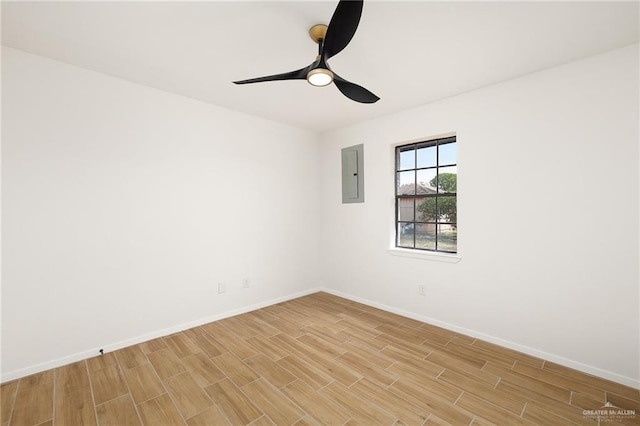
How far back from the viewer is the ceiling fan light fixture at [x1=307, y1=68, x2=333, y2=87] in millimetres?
1857

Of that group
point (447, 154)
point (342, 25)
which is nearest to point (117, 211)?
point (342, 25)

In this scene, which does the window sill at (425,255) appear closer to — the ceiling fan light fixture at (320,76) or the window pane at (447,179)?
the window pane at (447,179)

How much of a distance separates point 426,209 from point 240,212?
2.39 metres

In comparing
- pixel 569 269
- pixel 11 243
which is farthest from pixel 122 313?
pixel 569 269

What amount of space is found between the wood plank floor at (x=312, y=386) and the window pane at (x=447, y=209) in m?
1.29

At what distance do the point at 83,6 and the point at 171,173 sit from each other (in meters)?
1.57

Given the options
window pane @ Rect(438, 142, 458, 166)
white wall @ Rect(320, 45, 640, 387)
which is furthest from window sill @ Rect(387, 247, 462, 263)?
window pane @ Rect(438, 142, 458, 166)

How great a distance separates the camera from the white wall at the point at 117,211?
228 cm

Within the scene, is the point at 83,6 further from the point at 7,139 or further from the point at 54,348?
the point at 54,348

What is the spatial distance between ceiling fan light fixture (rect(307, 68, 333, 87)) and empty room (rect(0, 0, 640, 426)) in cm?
2

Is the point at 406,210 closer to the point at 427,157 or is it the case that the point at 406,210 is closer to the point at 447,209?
the point at 447,209

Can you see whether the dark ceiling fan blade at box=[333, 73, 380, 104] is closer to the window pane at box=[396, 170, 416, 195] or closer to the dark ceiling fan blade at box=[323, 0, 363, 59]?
the dark ceiling fan blade at box=[323, 0, 363, 59]

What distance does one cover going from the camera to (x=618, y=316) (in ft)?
7.23

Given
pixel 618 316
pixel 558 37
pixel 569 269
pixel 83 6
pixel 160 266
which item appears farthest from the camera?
pixel 160 266
